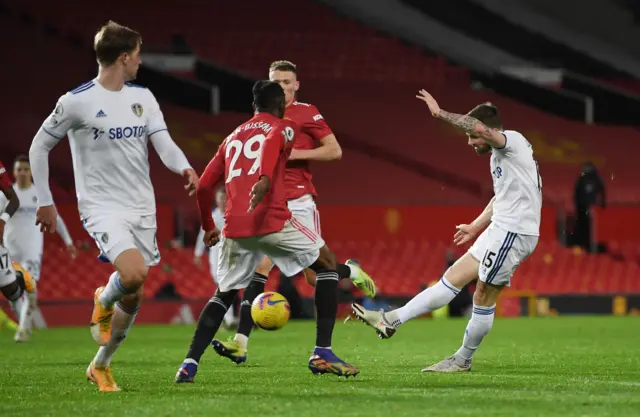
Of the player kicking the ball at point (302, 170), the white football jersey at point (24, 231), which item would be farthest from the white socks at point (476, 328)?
the white football jersey at point (24, 231)

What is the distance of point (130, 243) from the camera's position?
21.2ft

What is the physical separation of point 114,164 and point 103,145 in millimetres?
124

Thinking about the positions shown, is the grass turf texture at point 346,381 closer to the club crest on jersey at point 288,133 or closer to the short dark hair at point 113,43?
the club crest on jersey at point 288,133

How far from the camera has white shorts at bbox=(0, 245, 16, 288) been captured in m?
10.2

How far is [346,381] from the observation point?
706 cm

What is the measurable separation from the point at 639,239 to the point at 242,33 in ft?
34.8

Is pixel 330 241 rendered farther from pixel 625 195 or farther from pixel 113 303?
pixel 113 303

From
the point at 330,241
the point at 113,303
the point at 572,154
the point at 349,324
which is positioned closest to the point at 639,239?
the point at 572,154

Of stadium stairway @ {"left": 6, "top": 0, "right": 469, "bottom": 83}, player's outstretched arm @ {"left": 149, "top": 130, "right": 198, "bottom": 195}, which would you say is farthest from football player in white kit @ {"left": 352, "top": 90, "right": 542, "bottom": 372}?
stadium stairway @ {"left": 6, "top": 0, "right": 469, "bottom": 83}

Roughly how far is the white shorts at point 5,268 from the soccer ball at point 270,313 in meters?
3.28

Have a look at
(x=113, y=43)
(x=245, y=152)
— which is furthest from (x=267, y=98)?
(x=113, y=43)

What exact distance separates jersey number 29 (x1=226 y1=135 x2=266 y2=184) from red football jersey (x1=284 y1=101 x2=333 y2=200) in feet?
5.28

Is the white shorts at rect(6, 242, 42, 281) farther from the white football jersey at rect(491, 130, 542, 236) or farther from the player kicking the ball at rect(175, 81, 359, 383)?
the white football jersey at rect(491, 130, 542, 236)

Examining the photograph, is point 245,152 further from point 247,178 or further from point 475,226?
point 475,226
